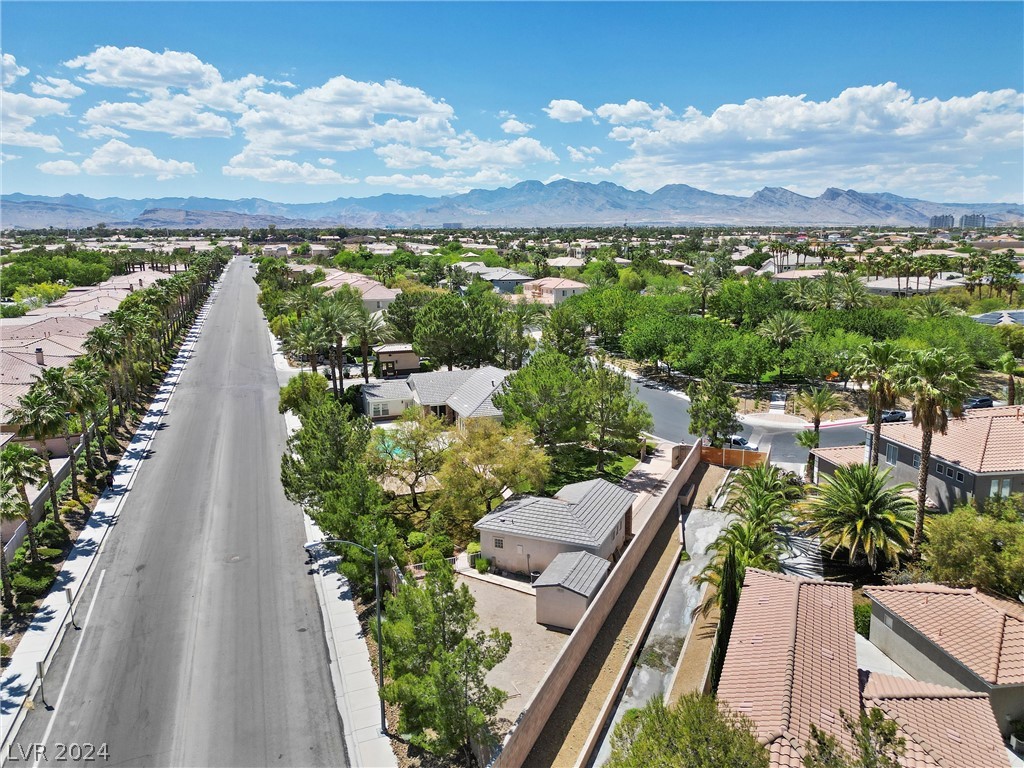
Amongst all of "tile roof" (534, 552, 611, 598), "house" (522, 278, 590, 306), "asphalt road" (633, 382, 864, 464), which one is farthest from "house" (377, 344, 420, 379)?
"house" (522, 278, 590, 306)

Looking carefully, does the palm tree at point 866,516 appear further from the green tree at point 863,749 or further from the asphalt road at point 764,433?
the green tree at point 863,749

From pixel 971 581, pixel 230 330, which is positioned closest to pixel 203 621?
pixel 971 581

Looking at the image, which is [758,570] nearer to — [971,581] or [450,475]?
[971,581]

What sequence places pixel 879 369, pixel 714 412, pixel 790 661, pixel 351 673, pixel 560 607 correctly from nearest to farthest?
1. pixel 790 661
2. pixel 351 673
3. pixel 560 607
4. pixel 879 369
5. pixel 714 412

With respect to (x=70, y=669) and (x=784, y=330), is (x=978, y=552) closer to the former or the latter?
(x=70, y=669)

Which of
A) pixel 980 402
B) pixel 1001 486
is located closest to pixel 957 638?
pixel 1001 486

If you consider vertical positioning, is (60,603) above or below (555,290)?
below

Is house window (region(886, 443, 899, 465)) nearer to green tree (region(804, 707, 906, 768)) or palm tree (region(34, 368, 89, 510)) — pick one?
→ green tree (region(804, 707, 906, 768))
